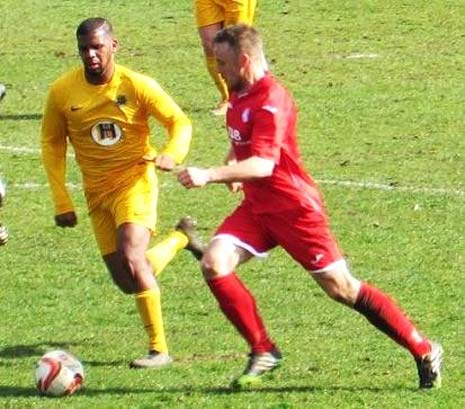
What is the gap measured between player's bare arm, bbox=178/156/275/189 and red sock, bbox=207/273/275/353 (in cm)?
69

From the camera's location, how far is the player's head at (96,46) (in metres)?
10.5

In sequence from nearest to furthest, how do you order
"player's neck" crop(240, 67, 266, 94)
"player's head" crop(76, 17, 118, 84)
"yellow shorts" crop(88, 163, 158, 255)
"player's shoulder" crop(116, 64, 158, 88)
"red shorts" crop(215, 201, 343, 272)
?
"player's neck" crop(240, 67, 266, 94), "red shorts" crop(215, 201, 343, 272), "player's head" crop(76, 17, 118, 84), "yellow shorts" crop(88, 163, 158, 255), "player's shoulder" crop(116, 64, 158, 88)

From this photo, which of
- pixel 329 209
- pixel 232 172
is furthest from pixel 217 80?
pixel 232 172

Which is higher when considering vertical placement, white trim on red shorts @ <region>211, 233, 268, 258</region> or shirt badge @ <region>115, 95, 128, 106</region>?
shirt badge @ <region>115, 95, 128, 106</region>

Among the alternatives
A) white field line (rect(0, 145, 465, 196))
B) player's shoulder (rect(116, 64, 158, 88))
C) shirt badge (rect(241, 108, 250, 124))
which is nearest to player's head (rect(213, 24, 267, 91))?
shirt badge (rect(241, 108, 250, 124))

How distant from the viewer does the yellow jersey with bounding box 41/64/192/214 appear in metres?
10.7

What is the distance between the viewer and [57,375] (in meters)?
9.82

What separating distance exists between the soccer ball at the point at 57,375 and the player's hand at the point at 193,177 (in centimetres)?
146

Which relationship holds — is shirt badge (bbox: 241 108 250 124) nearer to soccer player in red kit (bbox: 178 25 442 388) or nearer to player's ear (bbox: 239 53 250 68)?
soccer player in red kit (bbox: 178 25 442 388)

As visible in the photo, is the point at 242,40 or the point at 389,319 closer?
the point at 242,40

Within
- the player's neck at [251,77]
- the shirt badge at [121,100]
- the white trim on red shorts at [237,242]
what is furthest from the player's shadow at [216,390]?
the shirt badge at [121,100]

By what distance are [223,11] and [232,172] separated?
8.96 meters

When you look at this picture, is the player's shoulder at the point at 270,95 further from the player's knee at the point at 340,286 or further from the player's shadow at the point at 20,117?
the player's shadow at the point at 20,117

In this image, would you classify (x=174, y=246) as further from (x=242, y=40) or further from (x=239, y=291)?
(x=242, y=40)
